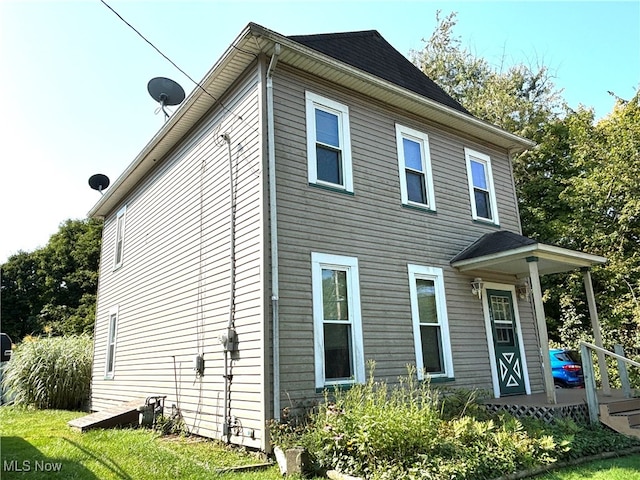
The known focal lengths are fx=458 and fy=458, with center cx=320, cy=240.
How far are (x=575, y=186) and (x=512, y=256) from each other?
12.2 meters

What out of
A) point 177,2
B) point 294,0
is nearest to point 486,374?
point 294,0

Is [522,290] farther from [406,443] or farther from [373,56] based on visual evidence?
[406,443]

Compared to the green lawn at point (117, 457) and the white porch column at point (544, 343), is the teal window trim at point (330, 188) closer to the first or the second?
the white porch column at point (544, 343)

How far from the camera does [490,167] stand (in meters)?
10.5

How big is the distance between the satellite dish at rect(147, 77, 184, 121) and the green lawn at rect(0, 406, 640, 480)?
6.72m

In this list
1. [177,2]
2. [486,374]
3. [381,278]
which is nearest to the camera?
[177,2]

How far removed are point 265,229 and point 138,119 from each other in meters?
5.23

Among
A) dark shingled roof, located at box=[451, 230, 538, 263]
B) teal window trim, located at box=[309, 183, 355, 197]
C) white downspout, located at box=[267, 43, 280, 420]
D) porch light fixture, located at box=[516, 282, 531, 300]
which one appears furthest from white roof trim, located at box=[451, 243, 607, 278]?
white downspout, located at box=[267, 43, 280, 420]

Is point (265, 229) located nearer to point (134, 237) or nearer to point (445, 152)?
point (445, 152)

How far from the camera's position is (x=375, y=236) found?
775cm

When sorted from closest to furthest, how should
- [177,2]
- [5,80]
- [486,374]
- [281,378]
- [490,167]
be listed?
[5,80], [281,378], [177,2], [486,374], [490,167]

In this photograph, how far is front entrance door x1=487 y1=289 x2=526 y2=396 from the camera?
8.83 metres

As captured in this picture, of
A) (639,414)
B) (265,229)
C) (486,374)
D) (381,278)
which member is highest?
(265,229)

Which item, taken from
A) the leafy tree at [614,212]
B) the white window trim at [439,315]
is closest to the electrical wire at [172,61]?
the white window trim at [439,315]
